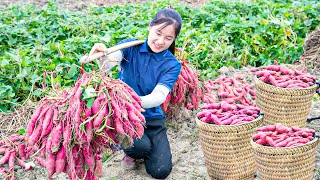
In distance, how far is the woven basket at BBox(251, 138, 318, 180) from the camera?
11.9 feet

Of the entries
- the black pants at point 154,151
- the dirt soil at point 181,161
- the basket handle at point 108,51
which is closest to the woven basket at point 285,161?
the dirt soil at point 181,161

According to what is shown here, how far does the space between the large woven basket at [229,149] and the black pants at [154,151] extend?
14.0 inches

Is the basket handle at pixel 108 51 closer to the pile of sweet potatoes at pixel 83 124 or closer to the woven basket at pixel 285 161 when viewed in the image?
the pile of sweet potatoes at pixel 83 124

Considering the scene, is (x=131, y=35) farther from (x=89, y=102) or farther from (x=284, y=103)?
(x=89, y=102)

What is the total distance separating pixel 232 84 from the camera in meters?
6.20

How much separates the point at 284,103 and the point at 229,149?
0.89 metres

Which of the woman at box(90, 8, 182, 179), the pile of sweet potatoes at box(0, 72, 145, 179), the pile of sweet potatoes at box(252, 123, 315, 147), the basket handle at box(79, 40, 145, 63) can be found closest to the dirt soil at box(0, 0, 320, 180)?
the woman at box(90, 8, 182, 179)

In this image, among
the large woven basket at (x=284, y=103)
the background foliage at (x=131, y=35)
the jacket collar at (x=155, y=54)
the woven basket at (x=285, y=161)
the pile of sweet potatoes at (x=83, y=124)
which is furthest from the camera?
the background foliage at (x=131, y=35)

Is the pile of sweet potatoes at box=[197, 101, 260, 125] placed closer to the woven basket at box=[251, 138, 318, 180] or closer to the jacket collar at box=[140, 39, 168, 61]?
the woven basket at box=[251, 138, 318, 180]

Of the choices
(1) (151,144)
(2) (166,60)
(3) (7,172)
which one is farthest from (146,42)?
(3) (7,172)

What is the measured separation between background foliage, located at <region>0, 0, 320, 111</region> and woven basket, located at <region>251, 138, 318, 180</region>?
2.24 m

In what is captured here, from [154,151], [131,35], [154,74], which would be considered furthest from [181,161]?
[131,35]

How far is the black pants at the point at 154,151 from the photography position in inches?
168

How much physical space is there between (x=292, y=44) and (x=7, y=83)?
152 inches
